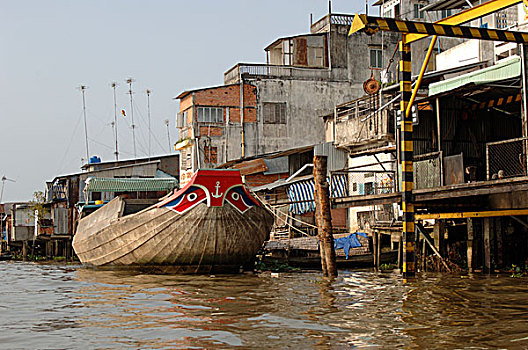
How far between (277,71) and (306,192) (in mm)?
10399

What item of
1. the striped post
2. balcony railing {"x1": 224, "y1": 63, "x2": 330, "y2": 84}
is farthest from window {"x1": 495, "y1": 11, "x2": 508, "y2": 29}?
balcony railing {"x1": 224, "y1": 63, "x2": 330, "y2": 84}

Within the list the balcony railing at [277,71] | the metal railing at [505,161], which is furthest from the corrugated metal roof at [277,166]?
the metal railing at [505,161]

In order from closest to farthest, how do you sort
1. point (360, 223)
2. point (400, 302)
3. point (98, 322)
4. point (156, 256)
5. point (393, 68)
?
point (98, 322) < point (400, 302) < point (156, 256) < point (360, 223) < point (393, 68)

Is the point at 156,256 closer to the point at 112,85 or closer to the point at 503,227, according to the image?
the point at 503,227

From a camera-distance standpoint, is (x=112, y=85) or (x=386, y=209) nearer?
(x=386, y=209)

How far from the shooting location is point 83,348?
7.16 meters

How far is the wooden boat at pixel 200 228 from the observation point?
1702 centimetres


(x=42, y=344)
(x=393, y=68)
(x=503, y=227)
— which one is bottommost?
(x=42, y=344)

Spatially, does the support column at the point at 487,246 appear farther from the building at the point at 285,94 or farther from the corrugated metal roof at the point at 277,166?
the building at the point at 285,94

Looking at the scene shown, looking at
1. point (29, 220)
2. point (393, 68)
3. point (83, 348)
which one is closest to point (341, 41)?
point (393, 68)

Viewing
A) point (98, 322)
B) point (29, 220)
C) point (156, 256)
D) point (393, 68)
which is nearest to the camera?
point (98, 322)

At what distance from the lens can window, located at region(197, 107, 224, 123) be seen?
34.5 m

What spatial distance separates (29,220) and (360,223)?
27124 mm

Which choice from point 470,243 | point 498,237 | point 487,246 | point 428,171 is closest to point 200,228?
point 428,171
